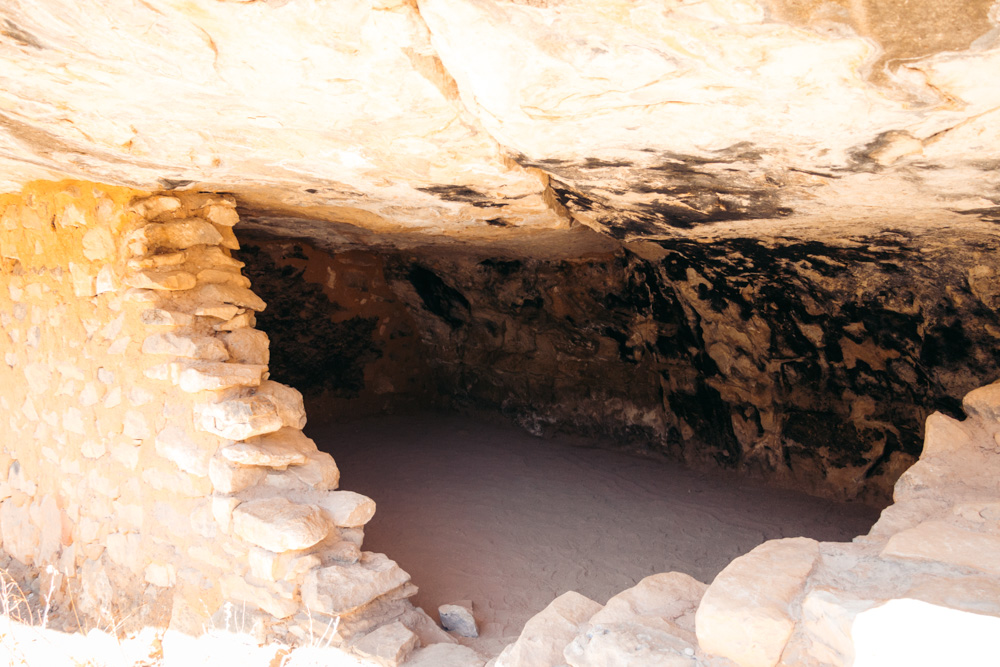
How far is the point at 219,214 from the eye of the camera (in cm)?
297

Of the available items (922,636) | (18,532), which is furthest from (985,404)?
(18,532)

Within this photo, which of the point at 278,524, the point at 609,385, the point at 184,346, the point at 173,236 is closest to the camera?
the point at 278,524

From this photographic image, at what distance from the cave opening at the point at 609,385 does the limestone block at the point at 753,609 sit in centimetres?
143

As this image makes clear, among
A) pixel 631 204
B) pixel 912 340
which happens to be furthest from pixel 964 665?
pixel 912 340

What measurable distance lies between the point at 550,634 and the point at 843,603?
0.84m

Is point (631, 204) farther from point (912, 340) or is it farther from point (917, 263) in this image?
point (912, 340)

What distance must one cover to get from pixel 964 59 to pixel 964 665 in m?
1.08

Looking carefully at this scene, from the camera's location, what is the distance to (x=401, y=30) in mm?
1437

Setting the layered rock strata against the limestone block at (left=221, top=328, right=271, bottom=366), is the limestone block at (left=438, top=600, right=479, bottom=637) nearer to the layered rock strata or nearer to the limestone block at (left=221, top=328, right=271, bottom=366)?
the layered rock strata

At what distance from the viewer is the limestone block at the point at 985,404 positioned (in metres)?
2.32

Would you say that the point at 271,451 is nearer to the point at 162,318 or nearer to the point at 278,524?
the point at 278,524

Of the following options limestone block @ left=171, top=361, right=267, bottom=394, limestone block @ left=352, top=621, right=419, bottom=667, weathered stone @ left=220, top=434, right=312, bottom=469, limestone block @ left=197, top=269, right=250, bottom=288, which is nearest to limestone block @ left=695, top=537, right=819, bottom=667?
limestone block @ left=352, top=621, right=419, bottom=667

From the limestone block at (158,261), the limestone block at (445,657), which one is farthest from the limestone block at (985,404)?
the limestone block at (158,261)

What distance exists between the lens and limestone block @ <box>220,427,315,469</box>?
2.63 meters
